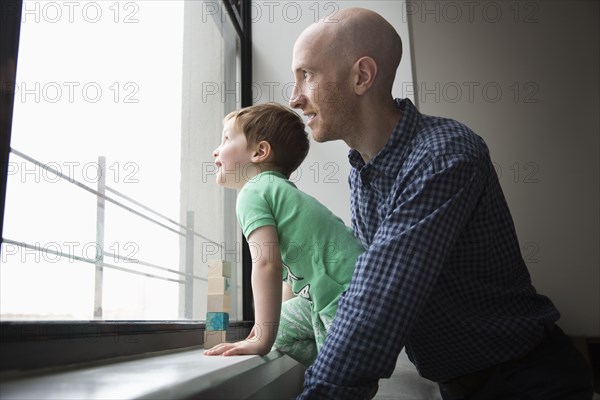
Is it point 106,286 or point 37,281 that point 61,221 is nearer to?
point 37,281

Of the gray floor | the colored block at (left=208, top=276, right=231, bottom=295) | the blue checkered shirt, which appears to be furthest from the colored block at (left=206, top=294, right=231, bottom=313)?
the gray floor

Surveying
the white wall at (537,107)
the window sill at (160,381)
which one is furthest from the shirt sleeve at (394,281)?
the white wall at (537,107)

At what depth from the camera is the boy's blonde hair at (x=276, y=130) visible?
151cm

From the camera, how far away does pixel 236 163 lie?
150 cm

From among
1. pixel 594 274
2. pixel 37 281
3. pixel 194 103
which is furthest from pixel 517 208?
pixel 37 281

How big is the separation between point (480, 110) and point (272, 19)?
1.34 m

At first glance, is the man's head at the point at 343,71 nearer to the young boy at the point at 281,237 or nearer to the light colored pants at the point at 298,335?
the young boy at the point at 281,237

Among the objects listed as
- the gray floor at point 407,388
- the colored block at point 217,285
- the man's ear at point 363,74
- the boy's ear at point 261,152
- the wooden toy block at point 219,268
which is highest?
the man's ear at point 363,74

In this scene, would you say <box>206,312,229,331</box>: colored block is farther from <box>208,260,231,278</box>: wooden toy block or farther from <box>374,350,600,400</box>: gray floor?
<box>374,350,600,400</box>: gray floor

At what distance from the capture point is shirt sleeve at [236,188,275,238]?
1.29 m

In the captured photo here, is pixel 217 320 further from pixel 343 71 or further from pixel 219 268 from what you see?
pixel 343 71

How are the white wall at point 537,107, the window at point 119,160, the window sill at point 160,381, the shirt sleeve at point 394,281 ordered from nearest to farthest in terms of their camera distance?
the window sill at point 160,381 < the shirt sleeve at point 394,281 < the window at point 119,160 < the white wall at point 537,107

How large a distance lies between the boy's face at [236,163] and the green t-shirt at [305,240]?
122 mm

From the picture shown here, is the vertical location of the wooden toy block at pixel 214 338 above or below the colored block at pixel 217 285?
below
